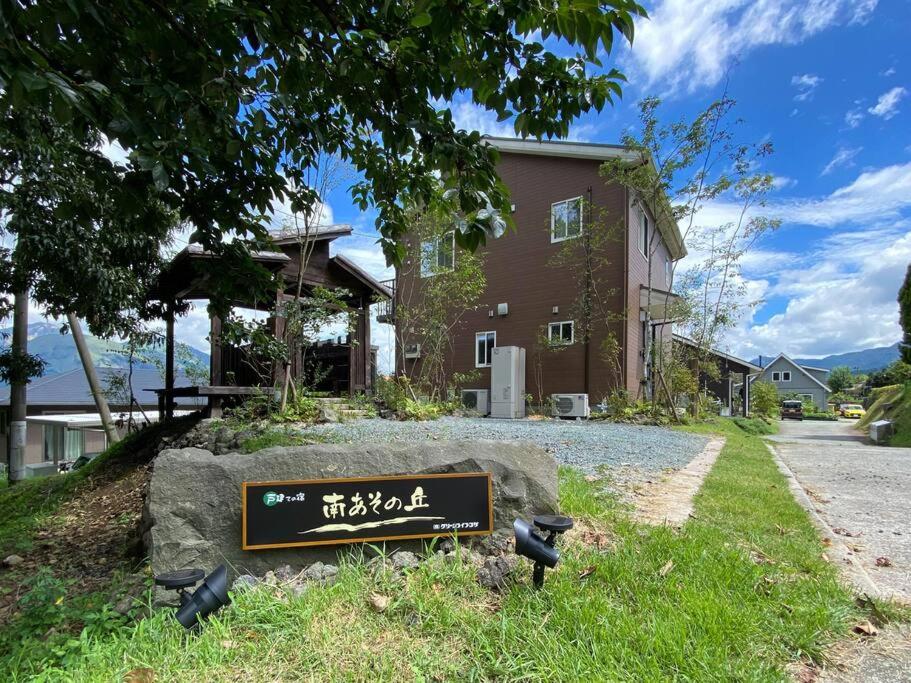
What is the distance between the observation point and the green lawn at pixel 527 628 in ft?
5.66

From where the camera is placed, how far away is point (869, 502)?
4508 mm

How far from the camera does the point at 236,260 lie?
3273 millimetres

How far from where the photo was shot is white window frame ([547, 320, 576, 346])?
1327cm

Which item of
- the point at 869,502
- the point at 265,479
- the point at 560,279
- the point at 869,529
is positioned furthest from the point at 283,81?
the point at 560,279

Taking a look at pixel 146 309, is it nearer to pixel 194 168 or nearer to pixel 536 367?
pixel 194 168

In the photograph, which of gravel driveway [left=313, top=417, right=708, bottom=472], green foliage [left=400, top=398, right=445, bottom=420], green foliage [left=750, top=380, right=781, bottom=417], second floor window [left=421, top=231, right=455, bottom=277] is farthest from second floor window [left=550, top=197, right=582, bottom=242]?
green foliage [left=750, top=380, right=781, bottom=417]

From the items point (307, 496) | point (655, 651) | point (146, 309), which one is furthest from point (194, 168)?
point (146, 309)

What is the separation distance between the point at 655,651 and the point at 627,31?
2.32 metres

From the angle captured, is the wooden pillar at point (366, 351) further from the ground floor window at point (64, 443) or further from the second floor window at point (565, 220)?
the ground floor window at point (64, 443)

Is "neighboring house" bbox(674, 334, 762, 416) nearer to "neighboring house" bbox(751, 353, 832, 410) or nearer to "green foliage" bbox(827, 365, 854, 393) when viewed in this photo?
"neighboring house" bbox(751, 353, 832, 410)

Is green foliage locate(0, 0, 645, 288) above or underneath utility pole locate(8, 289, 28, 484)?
above

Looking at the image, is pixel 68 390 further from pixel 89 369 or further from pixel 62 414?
pixel 89 369

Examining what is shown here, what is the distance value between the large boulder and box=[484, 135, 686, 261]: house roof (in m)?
9.50

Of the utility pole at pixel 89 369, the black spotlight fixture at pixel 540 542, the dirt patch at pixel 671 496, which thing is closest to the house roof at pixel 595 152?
the dirt patch at pixel 671 496
